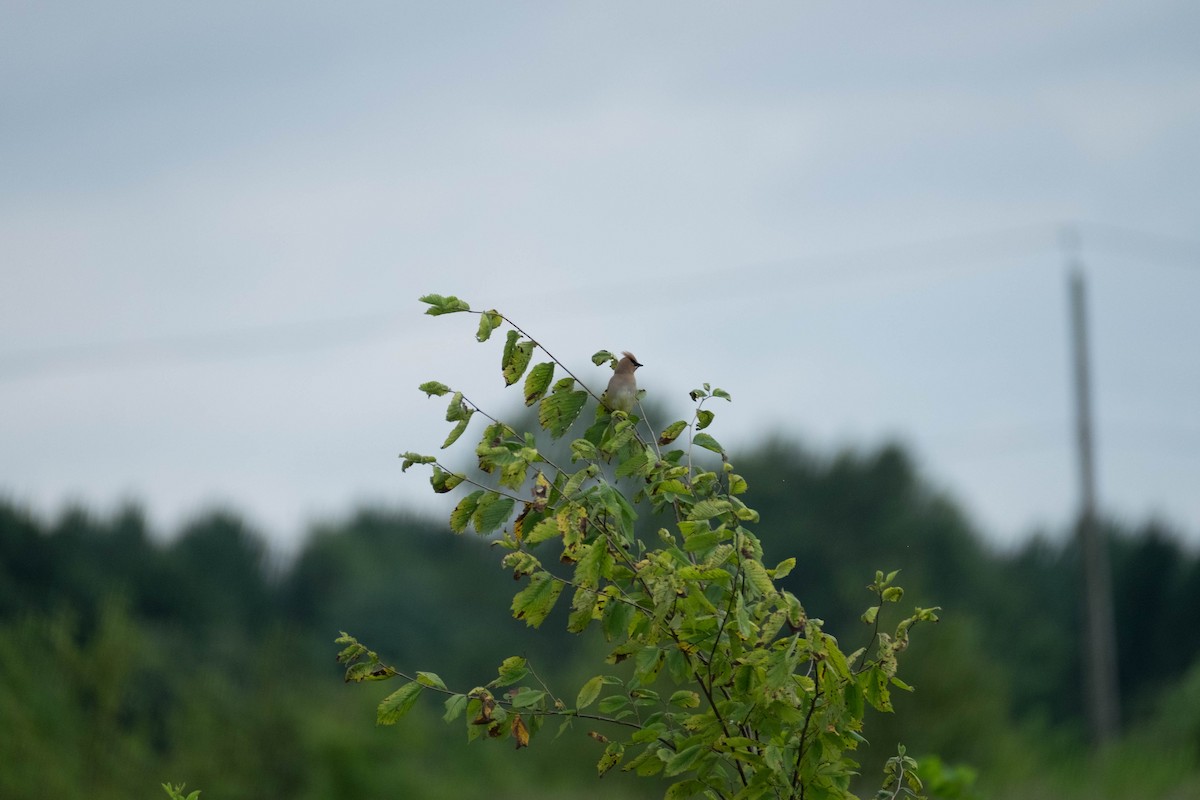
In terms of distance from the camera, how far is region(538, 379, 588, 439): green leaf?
9.52 feet

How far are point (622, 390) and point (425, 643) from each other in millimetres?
30224

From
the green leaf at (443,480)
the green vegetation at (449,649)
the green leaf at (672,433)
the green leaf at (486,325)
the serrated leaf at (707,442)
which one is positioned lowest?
the green vegetation at (449,649)

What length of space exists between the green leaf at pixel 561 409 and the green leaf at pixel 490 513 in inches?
9.5

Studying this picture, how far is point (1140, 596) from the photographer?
94.4 feet

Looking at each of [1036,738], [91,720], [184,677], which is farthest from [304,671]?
[1036,738]

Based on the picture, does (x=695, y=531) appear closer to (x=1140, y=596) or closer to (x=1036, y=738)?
(x=1036, y=738)

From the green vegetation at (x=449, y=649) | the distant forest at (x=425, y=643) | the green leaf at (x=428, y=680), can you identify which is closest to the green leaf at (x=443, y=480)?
the green vegetation at (x=449, y=649)

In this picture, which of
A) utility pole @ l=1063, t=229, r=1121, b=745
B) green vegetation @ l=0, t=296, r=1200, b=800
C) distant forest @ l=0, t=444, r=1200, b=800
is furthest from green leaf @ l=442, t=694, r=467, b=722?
utility pole @ l=1063, t=229, r=1121, b=745

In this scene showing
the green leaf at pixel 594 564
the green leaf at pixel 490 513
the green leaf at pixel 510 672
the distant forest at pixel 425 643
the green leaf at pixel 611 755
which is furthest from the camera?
the distant forest at pixel 425 643

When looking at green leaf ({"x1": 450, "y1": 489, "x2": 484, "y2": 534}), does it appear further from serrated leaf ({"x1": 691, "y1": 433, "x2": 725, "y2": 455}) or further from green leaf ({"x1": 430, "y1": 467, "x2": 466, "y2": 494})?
serrated leaf ({"x1": 691, "y1": 433, "x2": 725, "y2": 455})

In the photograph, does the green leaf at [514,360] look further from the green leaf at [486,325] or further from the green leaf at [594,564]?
the green leaf at [594,564]

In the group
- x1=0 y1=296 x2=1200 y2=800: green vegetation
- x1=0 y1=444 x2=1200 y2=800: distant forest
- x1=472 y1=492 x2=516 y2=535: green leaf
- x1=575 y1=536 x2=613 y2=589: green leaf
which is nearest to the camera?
x1=575 y1=536 x2=613 y2=589: green leaf

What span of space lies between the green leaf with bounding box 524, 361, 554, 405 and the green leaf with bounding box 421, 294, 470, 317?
26 cm

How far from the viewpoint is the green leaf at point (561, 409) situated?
2900 millimetres
